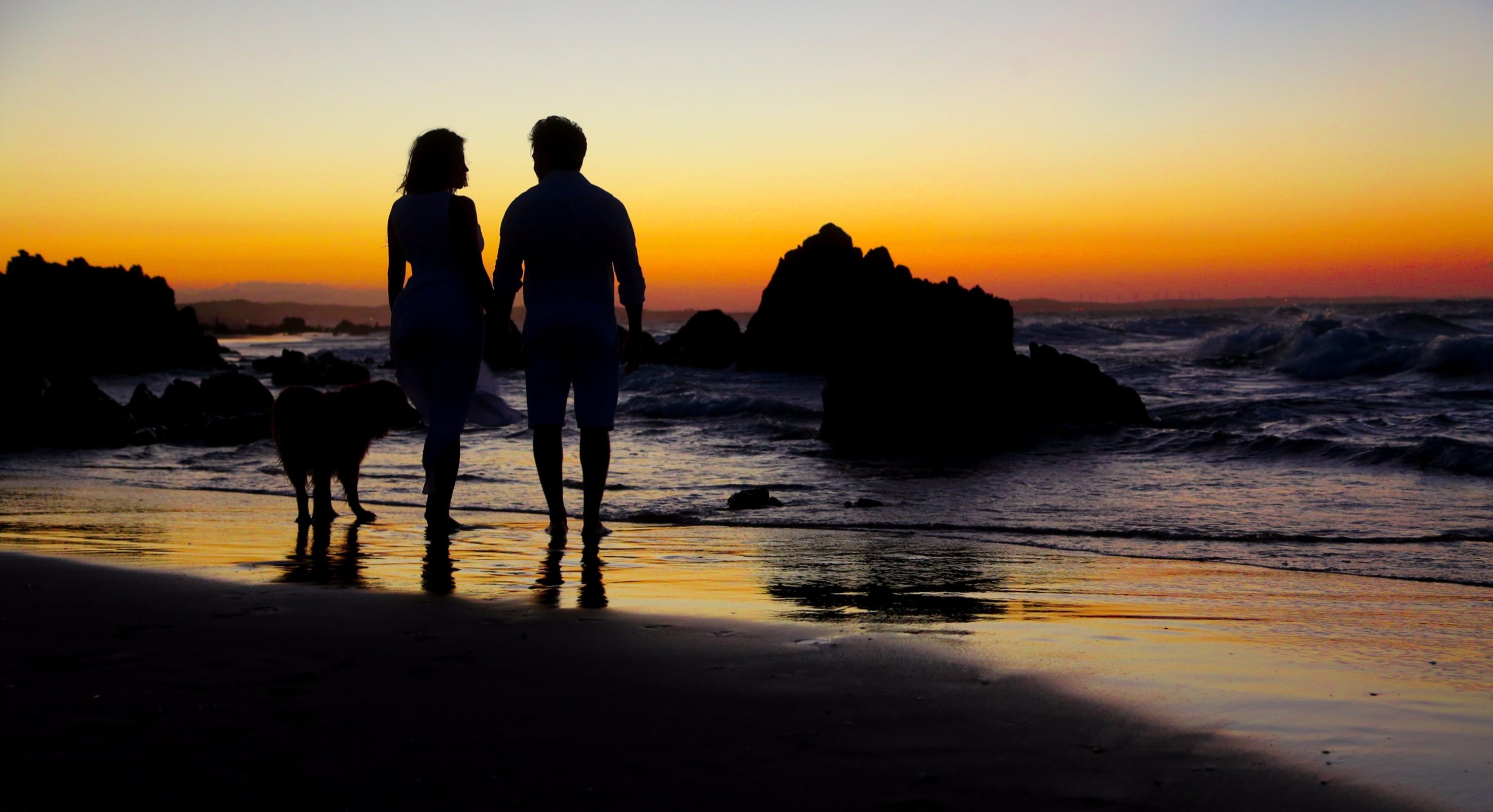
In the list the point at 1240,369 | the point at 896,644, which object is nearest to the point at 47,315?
the point at 1240,369

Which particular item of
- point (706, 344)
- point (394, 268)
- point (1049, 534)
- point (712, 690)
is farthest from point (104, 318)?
point (712, 690)

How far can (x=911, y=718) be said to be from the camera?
2277mm

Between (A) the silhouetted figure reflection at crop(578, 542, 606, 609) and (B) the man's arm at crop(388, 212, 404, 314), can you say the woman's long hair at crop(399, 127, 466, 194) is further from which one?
(A) the silhouetted figure reflection at crop(578, 542, 606, 609)

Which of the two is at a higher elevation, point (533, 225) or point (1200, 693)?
point (533, 225)

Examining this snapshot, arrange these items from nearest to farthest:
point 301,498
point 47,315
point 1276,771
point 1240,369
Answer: point 1276,771 → point 301,498 → point 1240,369 → point 47,315

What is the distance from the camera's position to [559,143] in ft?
17.8

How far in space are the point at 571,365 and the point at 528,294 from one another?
40cm

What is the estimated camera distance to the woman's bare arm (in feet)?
17.3

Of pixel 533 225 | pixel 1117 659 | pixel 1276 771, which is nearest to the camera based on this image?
pixel 1276 771

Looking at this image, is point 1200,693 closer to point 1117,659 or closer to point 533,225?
point 1117,659

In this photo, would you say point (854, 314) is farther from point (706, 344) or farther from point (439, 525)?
point (706, 344)

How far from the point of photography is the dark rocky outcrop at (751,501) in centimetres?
757

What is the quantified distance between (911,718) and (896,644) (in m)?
0.68

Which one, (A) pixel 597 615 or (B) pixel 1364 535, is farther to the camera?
(B) pixel 1364 535
